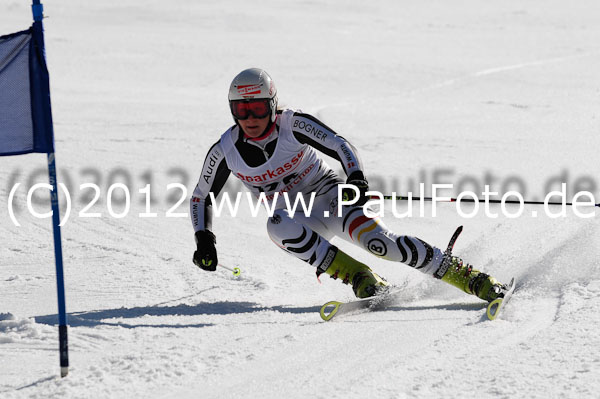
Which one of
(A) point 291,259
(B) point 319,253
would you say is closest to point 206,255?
(B) point 319,253

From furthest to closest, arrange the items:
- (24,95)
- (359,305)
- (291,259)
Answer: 1. (291,259)
2. (359,305)
3. (24,95)

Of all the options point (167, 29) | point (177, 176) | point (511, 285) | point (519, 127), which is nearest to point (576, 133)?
point (519, 127)

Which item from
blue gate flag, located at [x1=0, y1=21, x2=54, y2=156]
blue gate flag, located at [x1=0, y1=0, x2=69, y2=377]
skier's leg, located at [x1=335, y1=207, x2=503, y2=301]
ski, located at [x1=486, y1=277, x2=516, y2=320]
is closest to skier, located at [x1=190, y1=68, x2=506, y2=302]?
skier's leg, located at [x1=335, y1=207, x2=503, y2=301]

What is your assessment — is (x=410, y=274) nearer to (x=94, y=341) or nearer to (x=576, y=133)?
(x=94, y=341)

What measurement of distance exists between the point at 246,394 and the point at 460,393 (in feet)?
3.21

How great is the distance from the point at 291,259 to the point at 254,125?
1.84 metres

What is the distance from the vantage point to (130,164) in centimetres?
1014

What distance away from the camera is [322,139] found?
215 inches

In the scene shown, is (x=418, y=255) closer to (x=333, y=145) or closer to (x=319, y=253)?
(x=319, y=253)

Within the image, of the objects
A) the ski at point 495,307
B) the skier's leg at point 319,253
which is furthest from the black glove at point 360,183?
the ski at point 495,307

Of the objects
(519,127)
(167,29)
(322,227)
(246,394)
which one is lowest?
(246,394)

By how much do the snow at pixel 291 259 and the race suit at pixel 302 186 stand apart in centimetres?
40

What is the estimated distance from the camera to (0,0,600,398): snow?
389cm

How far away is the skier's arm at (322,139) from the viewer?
5.32 meters
